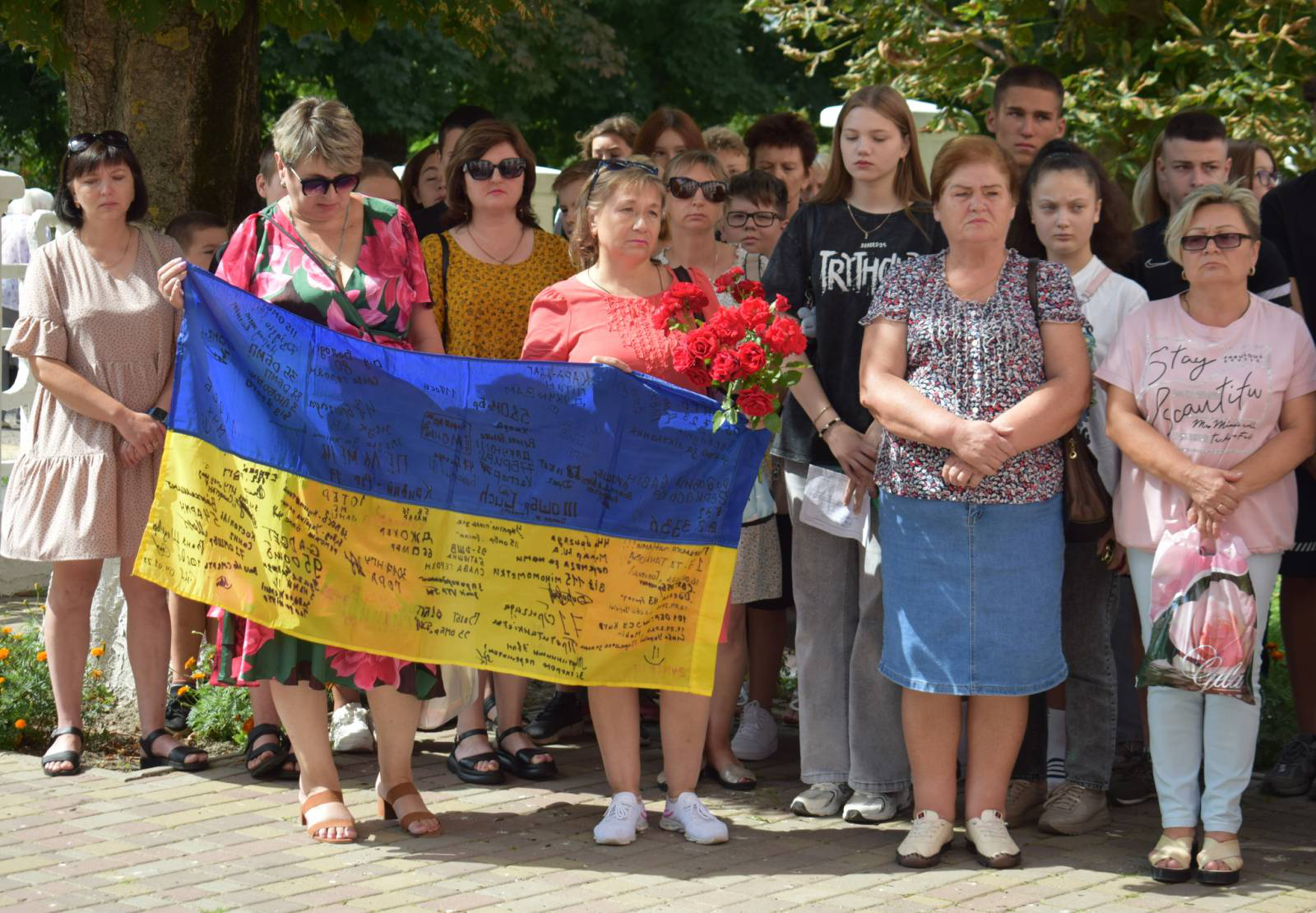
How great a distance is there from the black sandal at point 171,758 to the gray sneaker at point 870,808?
2449 millimetres

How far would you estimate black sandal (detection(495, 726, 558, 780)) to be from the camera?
651 centimetres

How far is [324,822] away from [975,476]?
2.41m

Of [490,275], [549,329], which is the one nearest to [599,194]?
[549,329]

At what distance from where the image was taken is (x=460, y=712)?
663 centimetres

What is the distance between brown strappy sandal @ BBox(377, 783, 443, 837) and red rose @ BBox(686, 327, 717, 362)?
180 cm

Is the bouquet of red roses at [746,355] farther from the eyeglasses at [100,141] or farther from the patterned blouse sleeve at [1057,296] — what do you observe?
the eyeglasses at [100,141]

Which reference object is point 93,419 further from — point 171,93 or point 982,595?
point 982,595

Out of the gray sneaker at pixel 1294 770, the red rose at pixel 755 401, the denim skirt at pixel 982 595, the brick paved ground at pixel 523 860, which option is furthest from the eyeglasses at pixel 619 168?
the gray sneaker at pixel 1294 770

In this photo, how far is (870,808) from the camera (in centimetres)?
596

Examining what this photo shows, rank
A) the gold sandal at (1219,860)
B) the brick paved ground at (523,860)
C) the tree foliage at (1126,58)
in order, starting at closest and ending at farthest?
the brick paved ground at (523,860) → the gold sandal at (1219,860) → the tree foliage at (1126,58)

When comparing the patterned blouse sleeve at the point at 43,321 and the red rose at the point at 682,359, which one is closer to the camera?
the red rose at the point at 682,359

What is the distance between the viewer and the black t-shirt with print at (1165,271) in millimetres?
5918

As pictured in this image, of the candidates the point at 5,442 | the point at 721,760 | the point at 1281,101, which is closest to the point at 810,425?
the point at 721,760

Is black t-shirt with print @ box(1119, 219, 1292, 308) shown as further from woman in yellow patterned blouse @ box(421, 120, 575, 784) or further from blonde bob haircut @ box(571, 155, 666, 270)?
woman in yellow patterned blouse @ box(421, 120, 575, 784)
